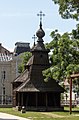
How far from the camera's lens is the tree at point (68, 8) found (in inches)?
1335

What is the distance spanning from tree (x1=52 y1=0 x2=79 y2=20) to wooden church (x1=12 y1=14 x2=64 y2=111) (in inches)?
645

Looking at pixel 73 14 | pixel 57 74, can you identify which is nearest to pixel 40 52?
pixel 57 74

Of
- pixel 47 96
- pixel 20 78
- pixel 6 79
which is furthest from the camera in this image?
pixel 6 79

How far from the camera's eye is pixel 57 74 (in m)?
42.3

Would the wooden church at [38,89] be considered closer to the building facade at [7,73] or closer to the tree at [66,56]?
the tree at [66,56]

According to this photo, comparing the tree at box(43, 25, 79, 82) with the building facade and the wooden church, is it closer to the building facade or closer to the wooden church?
the wooden church

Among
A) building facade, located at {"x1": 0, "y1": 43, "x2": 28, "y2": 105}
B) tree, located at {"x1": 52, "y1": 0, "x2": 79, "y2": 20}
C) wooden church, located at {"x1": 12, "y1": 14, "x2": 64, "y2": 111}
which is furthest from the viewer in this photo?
building facade, located at {"x1": 0, "y1": 43, "x2": 28, "y2": 105}

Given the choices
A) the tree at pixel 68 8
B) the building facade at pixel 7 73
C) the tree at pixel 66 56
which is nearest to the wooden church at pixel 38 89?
the tree at pixel 66 56

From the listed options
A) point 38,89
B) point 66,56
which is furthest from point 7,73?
point 66,56

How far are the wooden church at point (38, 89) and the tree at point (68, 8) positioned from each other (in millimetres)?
16380

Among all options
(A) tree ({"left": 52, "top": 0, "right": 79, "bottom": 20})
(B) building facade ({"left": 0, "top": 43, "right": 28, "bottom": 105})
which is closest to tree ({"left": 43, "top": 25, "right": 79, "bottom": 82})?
(A) tree ({"left": 52, "top": 0, "right": 79, "bottom": 20})

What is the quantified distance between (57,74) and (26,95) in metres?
11.6

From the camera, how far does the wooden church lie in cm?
5184

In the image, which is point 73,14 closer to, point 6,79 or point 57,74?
point 57,74
